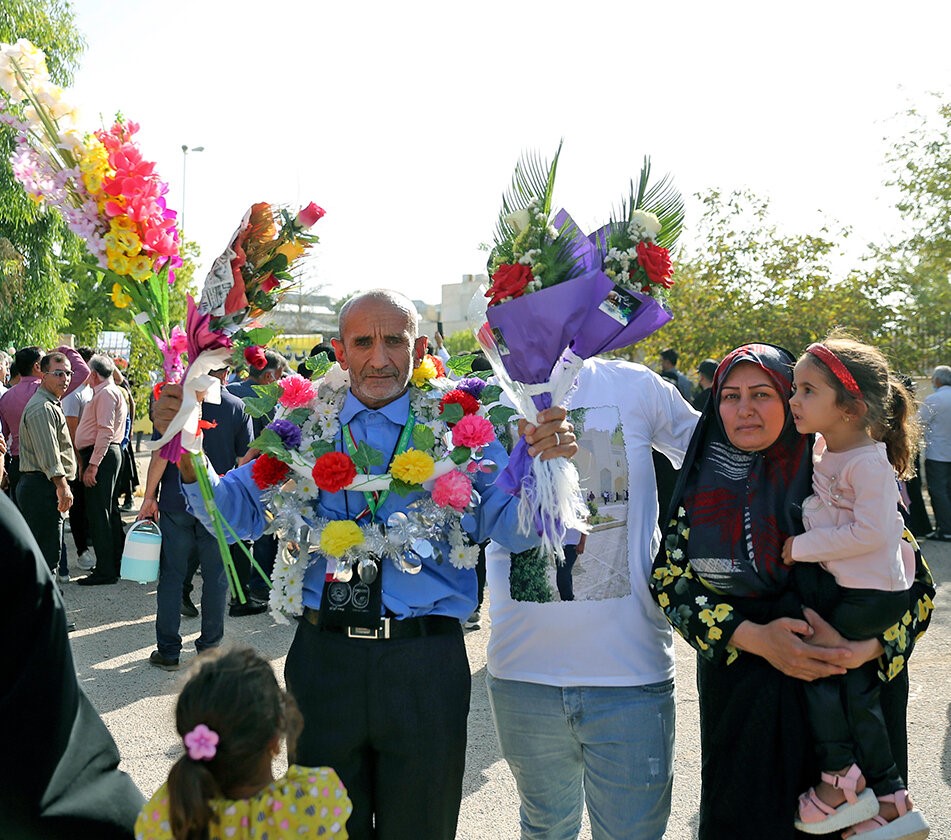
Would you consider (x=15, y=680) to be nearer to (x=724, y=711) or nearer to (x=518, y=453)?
(x=518, y=453)

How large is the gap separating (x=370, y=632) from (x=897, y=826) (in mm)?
1540

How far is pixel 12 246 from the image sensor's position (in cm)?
1694

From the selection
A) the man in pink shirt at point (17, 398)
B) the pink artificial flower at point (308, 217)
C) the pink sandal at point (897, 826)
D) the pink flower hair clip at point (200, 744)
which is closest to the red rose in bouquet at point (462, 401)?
the pink artificial flower at point (308, 217)

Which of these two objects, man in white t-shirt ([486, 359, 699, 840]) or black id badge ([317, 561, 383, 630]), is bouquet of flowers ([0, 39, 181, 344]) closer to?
black id badge ([317, 561, 383, 630])

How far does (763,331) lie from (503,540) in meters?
15.6

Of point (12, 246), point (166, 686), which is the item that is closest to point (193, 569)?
point (166, 686)

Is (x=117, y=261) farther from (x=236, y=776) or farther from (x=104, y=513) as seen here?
(x=104, y=513)

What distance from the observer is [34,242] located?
55.9 ft

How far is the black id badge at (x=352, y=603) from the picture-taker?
263 cm

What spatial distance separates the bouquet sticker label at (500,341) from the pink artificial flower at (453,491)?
40 cm

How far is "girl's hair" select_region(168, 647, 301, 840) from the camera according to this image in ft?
6.62

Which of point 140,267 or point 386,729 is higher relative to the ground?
point 140,267

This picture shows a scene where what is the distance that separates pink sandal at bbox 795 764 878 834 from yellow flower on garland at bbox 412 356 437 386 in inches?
64.8

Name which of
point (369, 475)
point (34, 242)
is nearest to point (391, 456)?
point (369, 475)
